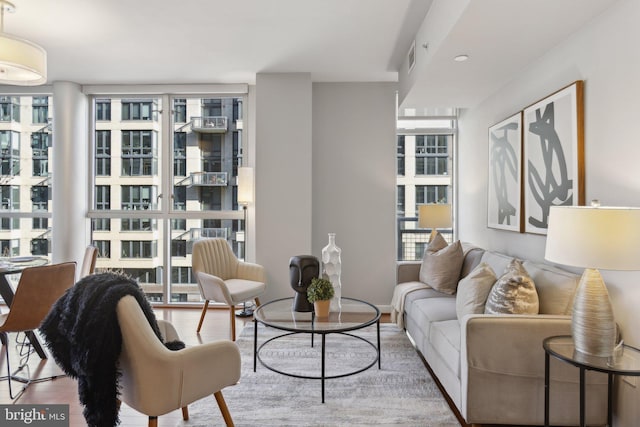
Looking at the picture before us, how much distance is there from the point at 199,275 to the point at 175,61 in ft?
7.14

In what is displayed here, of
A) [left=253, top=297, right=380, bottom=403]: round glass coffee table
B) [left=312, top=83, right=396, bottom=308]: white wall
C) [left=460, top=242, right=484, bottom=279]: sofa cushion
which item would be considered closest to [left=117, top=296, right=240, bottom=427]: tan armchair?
[left=253, top=297, right=380, bottom=403]: round glass coffee table

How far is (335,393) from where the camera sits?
2.57 metres

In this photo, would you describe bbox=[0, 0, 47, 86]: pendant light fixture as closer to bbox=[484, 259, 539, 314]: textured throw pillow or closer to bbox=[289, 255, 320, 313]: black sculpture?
bbox=[289, 255, 320, 313]: black sculpture

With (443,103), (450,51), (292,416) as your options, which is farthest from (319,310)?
(443,103)

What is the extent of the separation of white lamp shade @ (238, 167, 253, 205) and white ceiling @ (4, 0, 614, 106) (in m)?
1.10

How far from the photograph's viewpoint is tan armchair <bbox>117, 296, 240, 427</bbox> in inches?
66.8

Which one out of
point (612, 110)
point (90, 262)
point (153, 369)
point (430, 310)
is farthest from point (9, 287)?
point (612, 110)

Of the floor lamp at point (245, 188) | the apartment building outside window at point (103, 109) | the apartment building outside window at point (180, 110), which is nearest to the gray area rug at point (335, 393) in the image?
the floor lamp at point (245, 188)

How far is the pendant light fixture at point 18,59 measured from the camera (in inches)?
102

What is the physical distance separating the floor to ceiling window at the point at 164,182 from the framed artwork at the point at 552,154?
3.15m

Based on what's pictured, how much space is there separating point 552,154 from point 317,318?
1.95 metres

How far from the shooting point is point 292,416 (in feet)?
7.54

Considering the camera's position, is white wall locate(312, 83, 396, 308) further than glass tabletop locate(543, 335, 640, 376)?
Yes

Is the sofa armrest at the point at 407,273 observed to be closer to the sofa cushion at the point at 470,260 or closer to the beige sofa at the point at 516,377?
the sofa cushion at the point at 470,260
